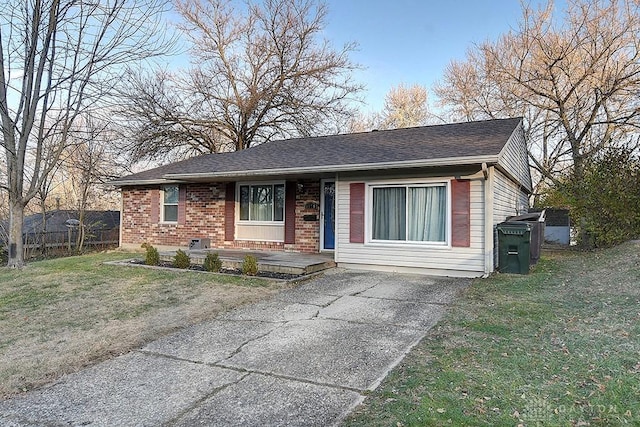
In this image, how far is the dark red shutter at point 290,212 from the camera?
11.3m

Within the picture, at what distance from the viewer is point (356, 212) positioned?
9.17 metres

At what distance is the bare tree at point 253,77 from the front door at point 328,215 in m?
12.1

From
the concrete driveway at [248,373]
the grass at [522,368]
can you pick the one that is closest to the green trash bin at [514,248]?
the grass at [522,368]

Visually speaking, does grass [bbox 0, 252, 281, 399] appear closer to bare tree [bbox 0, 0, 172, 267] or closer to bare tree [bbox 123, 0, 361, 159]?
bare tree [bbox 0, 0, 172, 267]

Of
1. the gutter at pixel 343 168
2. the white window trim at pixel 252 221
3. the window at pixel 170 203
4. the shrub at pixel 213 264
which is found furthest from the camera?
the window at pixel 170 203

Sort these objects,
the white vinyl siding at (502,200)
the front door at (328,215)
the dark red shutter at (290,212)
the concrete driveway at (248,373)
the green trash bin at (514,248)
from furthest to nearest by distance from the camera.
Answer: the dark red shutter at (290,212) < the front door at (328,215) < the white vinyl siding at (502,200) < the green trash bin at (514,248) < the concrete driveway at (248,373)

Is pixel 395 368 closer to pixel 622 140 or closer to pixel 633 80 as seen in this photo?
pixel 633 80

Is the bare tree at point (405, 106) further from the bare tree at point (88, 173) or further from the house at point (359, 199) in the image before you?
the bare tree at point (88, 173)

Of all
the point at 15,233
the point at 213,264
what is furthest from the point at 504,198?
the point at 15,233

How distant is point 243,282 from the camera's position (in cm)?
770

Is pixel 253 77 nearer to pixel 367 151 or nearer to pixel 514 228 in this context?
pixel 367 151

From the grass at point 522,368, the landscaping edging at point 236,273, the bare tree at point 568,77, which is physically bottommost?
the grass at point 522,368

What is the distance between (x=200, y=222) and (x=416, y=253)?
7013 millimetres

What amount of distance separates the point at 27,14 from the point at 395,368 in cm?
960
